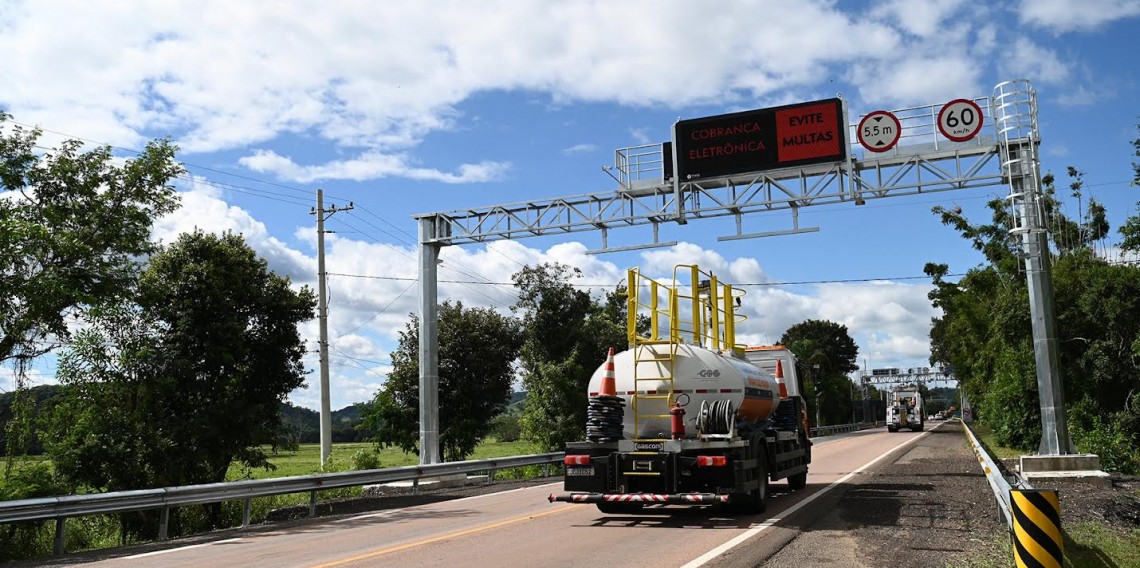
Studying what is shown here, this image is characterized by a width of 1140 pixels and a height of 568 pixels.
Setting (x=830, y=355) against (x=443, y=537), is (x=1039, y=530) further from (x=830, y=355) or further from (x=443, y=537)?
(x=830, y=355)

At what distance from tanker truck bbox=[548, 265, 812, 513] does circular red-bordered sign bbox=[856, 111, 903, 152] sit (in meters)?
8.61

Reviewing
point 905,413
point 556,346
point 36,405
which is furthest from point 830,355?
point 36,405

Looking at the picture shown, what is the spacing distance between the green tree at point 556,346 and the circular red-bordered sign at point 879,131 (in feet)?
73.8

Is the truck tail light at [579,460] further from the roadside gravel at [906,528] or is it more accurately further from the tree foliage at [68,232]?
the tree foliage at [68,232]

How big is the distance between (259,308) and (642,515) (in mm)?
14763

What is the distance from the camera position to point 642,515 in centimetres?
1362

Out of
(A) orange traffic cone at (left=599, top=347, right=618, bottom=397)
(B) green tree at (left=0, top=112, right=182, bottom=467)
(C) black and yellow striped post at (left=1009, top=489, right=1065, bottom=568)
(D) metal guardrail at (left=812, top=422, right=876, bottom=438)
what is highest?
(B) green tree at (left=0, top=112, right=182, bottom=467)

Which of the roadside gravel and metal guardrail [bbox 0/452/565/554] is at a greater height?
metal guardrail [bbox 0/452/565/554]

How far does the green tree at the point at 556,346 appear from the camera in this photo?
135 ft

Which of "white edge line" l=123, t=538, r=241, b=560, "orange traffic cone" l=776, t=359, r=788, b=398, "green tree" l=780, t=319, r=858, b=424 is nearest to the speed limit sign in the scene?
"orange traffic cone" l=776, t=359, r=788, b=398

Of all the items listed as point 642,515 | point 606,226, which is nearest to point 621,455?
point 642,515

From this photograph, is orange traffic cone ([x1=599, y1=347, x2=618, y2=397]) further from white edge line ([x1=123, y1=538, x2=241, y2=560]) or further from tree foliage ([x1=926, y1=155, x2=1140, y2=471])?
tree foliage ([x1=926, y1=155, x2=1140, y2=471])

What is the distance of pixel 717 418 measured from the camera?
1282 cm

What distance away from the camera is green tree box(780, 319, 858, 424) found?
89562 mm
